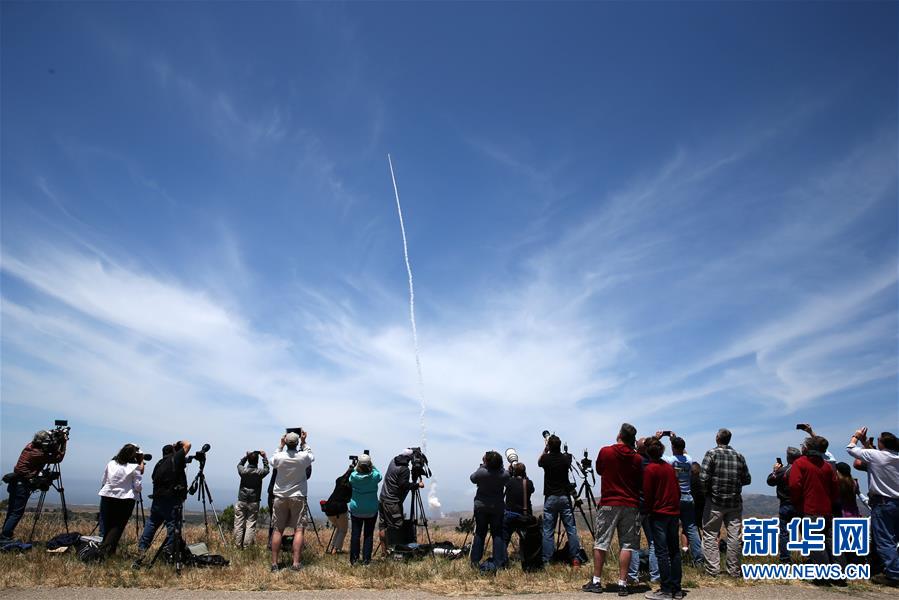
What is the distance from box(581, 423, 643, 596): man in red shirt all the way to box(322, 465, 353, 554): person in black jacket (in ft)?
16.6

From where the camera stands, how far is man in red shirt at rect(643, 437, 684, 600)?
7195mm

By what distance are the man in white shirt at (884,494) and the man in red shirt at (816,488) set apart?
0.66 m

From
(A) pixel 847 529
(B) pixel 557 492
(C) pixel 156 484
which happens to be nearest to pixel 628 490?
(B) pixel 557 492

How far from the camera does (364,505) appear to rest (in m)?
Result: 9.41

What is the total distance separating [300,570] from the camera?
860 cm

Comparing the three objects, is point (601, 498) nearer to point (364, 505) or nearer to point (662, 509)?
point (662, 509)

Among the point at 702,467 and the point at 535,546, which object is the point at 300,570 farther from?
the point at 702,467

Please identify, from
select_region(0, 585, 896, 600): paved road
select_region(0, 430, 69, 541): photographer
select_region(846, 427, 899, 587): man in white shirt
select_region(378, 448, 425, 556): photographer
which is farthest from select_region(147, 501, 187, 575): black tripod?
select_region(846, 427, 899, 587): man in white shirt

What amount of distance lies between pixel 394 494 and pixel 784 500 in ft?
24.4

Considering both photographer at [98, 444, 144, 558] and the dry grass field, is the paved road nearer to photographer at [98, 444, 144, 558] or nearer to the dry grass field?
the dry grass field

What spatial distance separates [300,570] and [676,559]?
5.87 meters

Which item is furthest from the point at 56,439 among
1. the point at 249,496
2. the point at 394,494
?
the point at 394,494

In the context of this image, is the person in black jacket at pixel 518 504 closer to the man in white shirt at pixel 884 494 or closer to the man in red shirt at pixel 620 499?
the man in red shirt at pixel 620 499

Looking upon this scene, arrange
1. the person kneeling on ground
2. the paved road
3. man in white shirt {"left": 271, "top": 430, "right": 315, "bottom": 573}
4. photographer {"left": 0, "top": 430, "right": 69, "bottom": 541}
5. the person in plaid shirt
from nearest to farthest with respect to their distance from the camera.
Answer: the paved road → the person in plaid shirt → man in white shirt {"left": 271, "top": 430, "right": 315, "bottom": 573} → the person kneeling on ground → photographer {"left": 0, "top": 430, "right": 69, "bottom": 541}
